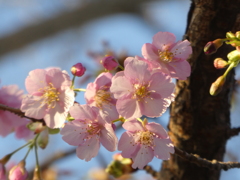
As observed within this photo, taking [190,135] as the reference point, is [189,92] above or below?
above

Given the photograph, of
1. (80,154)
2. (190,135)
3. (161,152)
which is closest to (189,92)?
(190,135)

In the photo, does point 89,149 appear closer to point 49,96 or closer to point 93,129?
point 93,129

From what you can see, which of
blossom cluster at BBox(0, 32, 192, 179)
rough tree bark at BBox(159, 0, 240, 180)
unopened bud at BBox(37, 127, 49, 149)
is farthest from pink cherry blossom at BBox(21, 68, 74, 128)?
rough tree bark at BBox(159, 0, 240, 180)

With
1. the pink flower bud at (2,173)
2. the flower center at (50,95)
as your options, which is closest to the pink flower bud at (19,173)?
the pink flower bud at (2,173)

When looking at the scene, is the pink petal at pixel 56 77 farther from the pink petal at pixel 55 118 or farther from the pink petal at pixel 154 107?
the pink petal at pixel 154 107

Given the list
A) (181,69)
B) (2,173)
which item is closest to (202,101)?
(181,69)

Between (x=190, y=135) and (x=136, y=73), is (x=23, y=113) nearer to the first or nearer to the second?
(x=136, y=73)

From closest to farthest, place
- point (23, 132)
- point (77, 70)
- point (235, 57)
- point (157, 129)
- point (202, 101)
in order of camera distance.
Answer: point (235, 57) → point (157, 129) → point (77, 70) → point (202, 101) → point (23, 132)
